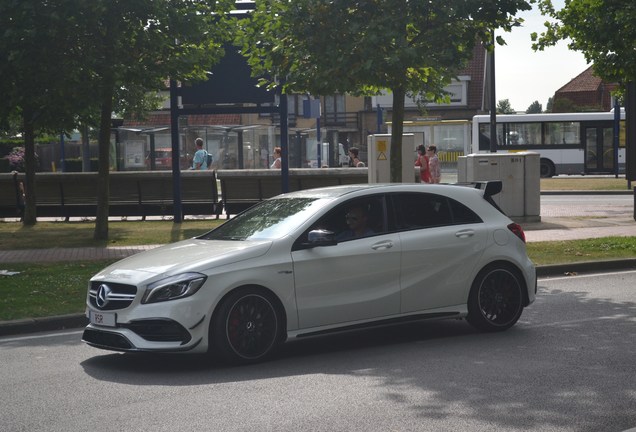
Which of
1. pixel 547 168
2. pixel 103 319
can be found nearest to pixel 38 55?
pixel 103 319

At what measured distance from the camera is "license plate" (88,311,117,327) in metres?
8.62

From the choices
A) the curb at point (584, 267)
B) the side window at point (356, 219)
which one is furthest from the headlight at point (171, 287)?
the curb at point (584, 267)

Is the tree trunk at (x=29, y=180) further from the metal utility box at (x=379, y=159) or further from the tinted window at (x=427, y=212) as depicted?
the tinted window at (x=427, y=212)

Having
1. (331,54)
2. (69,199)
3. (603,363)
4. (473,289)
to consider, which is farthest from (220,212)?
(603,363)

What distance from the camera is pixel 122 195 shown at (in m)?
26.2

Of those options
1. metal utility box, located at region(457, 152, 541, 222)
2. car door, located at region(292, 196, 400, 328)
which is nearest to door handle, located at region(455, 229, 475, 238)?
car door, located at region(292, 196, 400, 328)

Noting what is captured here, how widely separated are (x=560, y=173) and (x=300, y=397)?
1729 inches

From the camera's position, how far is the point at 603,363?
8.59 meters

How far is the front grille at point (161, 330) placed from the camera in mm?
8383

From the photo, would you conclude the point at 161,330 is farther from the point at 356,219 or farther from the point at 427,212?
the point at 427,212

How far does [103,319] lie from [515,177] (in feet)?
52.1

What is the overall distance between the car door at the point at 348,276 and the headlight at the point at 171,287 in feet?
2.92

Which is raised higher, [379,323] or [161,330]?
[161,330]

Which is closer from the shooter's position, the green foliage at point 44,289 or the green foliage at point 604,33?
the green foliage at point 44,289
